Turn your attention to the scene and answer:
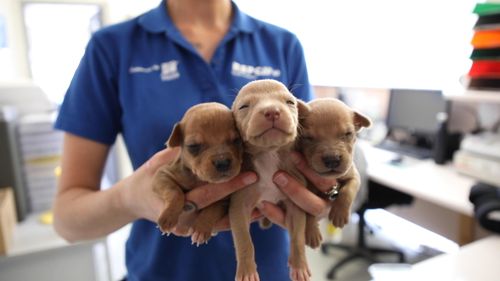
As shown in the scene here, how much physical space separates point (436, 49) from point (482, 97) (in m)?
0.85

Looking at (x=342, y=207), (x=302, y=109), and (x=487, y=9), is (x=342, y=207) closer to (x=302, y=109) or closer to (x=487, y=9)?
(x=302, y=109)

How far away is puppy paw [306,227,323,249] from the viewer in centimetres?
56

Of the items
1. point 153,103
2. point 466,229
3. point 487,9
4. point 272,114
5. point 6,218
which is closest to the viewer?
point 272,114

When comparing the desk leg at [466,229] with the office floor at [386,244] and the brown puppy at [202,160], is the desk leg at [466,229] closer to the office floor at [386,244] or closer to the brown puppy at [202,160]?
the office floor at [386,244]

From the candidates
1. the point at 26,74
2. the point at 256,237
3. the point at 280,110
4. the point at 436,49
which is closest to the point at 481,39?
the point at 436,49

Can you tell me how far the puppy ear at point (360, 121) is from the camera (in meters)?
0.59

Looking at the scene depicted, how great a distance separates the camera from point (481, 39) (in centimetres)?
187

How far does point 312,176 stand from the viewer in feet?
1.83

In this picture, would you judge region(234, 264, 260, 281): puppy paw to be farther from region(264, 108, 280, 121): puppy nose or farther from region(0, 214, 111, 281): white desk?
region(0, 214, 111, 281): white desk

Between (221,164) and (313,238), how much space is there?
19cm

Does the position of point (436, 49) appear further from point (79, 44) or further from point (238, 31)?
point (79, 44)

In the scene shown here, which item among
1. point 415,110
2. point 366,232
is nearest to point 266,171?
point 415,110

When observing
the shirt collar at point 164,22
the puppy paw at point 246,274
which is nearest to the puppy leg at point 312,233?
the puppy paw at point 246,274

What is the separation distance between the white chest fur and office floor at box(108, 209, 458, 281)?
1954mm
